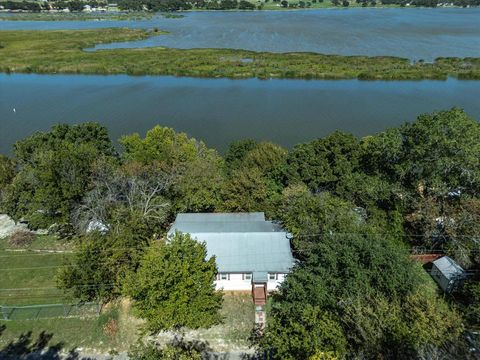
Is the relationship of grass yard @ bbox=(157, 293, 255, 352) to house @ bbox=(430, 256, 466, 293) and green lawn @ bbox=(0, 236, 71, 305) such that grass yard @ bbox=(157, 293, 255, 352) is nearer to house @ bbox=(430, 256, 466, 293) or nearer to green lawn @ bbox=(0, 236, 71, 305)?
green lawn @ bbox=(0, 236, 71, 305)

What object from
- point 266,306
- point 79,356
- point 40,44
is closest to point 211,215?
point 266,306

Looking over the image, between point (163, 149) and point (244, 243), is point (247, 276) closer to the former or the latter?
point (244, 243)

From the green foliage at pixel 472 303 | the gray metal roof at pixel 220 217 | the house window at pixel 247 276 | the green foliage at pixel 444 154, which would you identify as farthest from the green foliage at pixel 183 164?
the green foliage at pixel 472 303

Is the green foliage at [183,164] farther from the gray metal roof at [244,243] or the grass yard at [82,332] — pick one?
the grass yard at [82,332]

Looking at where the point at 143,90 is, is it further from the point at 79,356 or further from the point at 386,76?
the point at 79,356

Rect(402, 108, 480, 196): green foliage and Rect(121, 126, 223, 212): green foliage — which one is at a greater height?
Rect(402, 108, 480, 196): green foliage

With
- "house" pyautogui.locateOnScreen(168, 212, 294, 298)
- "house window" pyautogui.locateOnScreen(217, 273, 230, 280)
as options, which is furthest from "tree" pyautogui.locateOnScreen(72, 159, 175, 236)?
"house window" pyautogui.locateOnScreen(217, 273, 230, 280)
